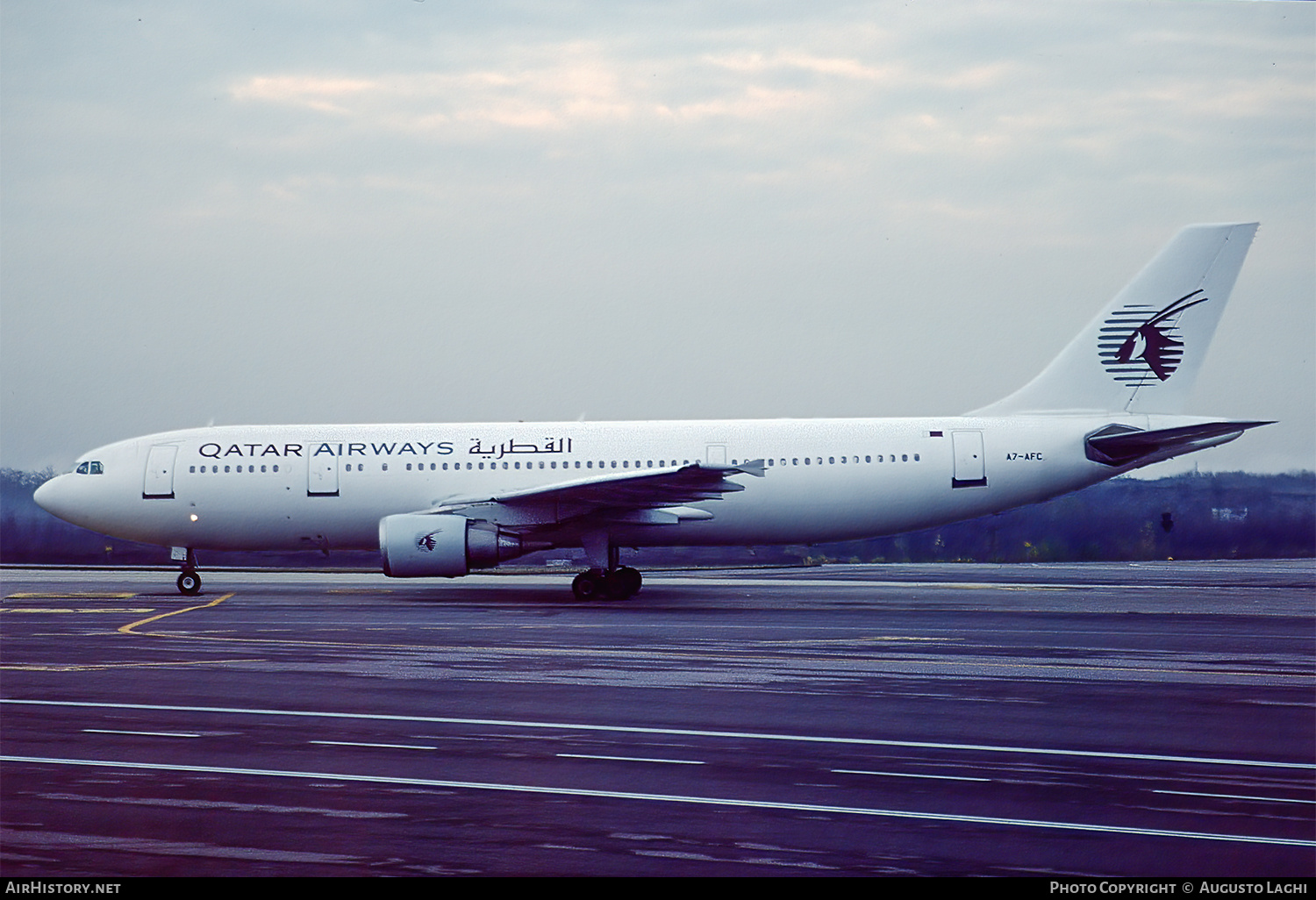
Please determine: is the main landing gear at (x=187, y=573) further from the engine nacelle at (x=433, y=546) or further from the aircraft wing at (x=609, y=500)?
the aircraft wing at (x=609, y=500)

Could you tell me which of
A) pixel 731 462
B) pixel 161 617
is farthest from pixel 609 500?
pixel 161 617

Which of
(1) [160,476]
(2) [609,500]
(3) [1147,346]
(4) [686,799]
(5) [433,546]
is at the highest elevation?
(3) [1147,346]

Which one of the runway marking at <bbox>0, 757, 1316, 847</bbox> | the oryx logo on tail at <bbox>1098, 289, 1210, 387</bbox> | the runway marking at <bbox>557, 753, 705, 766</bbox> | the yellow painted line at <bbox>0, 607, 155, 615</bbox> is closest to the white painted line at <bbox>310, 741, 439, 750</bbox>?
the runway marking at <bbox>0, 757, 1316, 847</bbox>

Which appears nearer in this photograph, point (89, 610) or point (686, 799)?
point (686, 799)

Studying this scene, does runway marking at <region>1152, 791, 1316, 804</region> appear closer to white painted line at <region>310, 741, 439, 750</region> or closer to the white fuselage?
white painted line at <region>310, 741, 439, 750</region>

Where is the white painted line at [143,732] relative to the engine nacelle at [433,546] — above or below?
below

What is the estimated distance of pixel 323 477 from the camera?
2502cm

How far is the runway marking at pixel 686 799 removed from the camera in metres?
7.00

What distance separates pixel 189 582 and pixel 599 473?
958cm

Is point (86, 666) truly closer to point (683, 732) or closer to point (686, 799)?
point (683, 732)

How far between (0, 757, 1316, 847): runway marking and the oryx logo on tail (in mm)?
19753

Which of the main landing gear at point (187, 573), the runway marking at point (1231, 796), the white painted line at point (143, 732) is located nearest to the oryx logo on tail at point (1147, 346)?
the runway marking at point (1231, 796)

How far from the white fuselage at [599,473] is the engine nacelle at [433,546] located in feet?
6.09

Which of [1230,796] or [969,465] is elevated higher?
[969,465]
